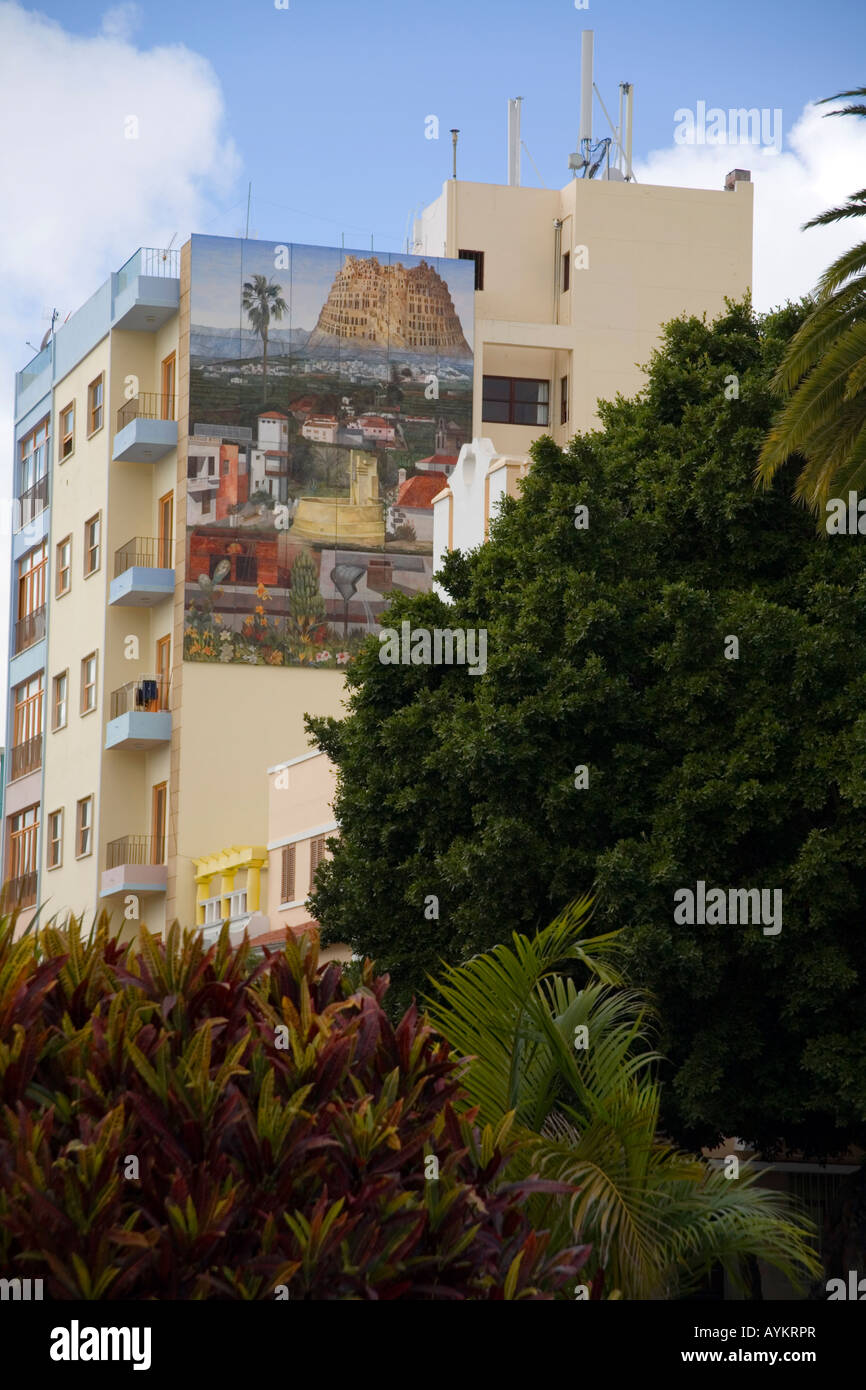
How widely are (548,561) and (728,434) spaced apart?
7.38 feet

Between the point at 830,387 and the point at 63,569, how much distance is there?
38.2 meters

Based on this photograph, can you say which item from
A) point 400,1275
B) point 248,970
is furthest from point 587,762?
point 400,1275

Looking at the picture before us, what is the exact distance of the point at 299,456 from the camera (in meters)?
48.6

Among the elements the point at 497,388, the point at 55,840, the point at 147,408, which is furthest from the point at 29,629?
the point at 497,388

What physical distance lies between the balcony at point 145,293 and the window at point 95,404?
216 centimetres

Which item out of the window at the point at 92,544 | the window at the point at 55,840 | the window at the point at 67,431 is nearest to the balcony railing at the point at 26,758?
the window at the point at 55,840

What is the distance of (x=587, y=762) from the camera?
1995cm

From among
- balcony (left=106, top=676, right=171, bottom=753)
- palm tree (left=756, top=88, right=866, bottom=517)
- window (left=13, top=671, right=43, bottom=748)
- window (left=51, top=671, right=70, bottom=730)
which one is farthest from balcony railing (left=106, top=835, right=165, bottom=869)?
palm tree (left=756, top=88, right=866, bottom=517)

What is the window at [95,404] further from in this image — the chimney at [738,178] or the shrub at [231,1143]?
the shrub at [231,1143]

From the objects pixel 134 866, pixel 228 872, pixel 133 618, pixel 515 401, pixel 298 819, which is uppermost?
pixel 515 401

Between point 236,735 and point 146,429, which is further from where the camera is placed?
point 146,429

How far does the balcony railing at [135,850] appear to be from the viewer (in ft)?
159

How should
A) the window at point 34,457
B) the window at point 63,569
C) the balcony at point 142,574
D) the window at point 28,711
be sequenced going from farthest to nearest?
the window at point 34,457
the window at point 28,711
the window at point 63,569
the balcony at point 142,574

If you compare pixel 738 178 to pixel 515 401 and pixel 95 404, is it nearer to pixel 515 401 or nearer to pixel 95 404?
pixel 515 401
